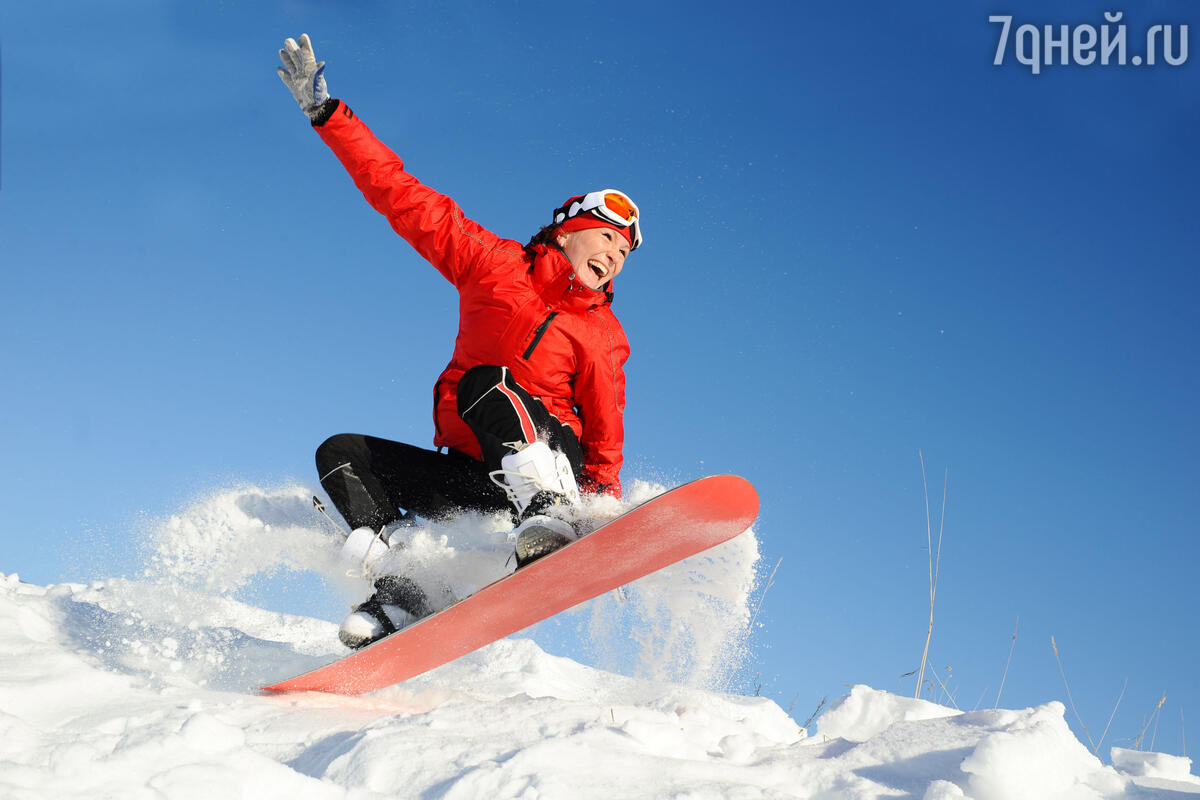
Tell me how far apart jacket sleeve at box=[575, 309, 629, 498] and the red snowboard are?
0.67 metres

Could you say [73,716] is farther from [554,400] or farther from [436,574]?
[554,400]

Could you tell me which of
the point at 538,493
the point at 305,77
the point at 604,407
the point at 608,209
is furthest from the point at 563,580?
the point at 305,77

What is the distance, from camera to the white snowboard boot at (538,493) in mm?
2855

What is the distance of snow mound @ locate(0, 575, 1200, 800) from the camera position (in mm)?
1695

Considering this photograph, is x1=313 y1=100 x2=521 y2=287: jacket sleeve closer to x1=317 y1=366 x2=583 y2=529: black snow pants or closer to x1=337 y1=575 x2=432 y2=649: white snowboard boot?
x1=317 y1=366 x2=583 y2=529: black snow pants

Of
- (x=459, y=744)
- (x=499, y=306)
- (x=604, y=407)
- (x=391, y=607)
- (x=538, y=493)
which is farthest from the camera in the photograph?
(x=604, y=407)

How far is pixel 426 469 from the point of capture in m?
3.54

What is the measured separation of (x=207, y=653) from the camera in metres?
3.49

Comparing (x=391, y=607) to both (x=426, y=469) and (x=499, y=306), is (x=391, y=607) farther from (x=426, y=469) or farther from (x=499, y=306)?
(x=499, y=306)

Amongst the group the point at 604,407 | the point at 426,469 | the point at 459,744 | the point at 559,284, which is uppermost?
the point at 559,284

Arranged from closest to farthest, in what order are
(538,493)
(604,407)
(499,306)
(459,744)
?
(459,744) < (538,493) < (499,306) < (604,407)

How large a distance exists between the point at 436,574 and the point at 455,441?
23.8 inches

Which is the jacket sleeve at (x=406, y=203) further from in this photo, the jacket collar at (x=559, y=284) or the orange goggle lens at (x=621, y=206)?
the orange goggle lens at (x=621, y=206)

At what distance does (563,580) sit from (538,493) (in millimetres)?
344
